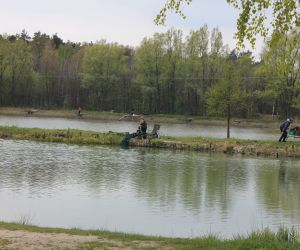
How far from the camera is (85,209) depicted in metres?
15.8

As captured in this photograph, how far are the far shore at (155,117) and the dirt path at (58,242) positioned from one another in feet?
222

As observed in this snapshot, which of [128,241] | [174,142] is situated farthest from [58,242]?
[174,142]

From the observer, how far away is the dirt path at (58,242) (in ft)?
32.7

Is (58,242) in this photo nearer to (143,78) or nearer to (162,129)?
(162,129)

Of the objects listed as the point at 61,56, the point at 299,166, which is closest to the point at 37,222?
the point at 299,166

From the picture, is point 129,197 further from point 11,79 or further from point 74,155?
point 11,79

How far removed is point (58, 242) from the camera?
10297 mm

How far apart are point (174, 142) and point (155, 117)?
165 feet

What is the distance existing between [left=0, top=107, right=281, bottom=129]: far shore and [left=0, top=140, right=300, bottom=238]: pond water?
158 ft

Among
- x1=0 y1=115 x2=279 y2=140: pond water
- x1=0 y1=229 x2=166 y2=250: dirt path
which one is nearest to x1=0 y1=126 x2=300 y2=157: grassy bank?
x1=0 y1=115 x2=279 y2=140: pond water

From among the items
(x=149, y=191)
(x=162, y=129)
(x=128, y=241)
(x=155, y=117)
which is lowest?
(x=149, y=191)

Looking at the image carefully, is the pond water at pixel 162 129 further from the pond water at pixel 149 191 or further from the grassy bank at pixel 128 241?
the grassy bank at pixel 128 241

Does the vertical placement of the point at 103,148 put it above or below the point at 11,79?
below

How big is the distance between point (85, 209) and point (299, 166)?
1615cm
